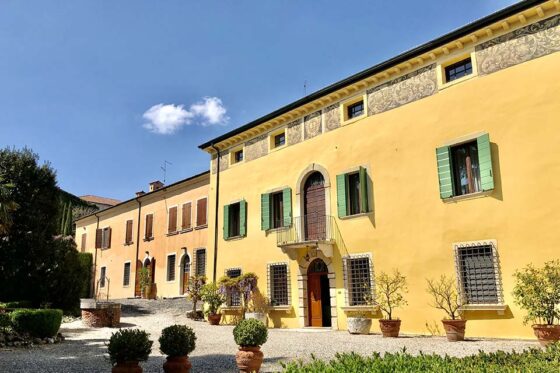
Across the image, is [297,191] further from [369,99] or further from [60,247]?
[60,247]

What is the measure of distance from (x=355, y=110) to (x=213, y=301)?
918 centimetres

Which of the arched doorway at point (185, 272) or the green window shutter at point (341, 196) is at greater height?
the green window shutter at point (341, 196)

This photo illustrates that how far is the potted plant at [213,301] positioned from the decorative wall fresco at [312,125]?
712 cm

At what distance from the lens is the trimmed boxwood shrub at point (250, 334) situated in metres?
7.39

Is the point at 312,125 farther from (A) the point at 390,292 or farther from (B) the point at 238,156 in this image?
(A) the point at 390,292

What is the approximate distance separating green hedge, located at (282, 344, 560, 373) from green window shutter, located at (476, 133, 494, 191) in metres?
7.24

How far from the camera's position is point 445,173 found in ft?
41.5

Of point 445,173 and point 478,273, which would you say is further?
point 445,173

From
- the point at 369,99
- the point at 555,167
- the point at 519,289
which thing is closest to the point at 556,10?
the point at 555,167

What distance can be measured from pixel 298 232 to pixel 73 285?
11.3m

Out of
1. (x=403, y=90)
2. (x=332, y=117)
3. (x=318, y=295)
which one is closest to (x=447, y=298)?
(x=318, y=295)

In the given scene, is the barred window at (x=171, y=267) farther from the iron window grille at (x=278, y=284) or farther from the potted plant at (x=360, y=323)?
the potted plant at (x=360, y=323)

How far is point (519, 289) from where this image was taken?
10.4 m

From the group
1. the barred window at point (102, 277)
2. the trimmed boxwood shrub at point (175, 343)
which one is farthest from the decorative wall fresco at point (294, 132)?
the barred window at point (102, 277)
